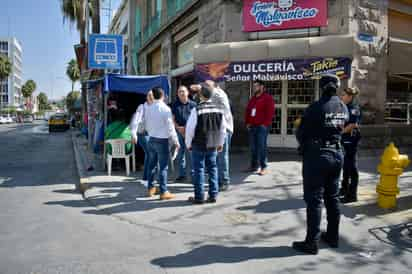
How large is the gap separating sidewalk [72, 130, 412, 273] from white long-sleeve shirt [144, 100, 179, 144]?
3.67 feet

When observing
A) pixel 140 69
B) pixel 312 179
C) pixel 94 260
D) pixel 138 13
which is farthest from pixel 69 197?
pixel 138 13

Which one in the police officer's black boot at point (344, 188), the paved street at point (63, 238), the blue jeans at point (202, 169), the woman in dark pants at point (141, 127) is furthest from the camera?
the woman in dark pants at point (141, 127)

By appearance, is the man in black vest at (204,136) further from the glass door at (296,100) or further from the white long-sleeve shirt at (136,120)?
the glass door at (296,100)

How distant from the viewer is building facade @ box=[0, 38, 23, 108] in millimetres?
115938

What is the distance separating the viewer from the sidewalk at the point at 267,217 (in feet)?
14.0

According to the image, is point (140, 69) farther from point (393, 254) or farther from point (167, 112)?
point (393, 254)

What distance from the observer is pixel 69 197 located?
6.93 meters

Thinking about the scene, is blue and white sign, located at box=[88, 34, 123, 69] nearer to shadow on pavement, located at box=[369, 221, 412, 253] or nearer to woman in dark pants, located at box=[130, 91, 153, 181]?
woman in dark pants, located at box=[130, 91, 153, 181]

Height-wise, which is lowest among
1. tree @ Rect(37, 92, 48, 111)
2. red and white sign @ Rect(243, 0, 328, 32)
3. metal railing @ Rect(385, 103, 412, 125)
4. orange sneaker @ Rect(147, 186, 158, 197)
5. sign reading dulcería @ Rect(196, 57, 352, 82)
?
orange sneaker @ Rect(147, 186, 158, 197)

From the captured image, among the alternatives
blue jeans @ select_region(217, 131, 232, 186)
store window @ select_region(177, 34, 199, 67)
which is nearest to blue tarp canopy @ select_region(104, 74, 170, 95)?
blue jeans @ select_region(217, 131, 232, 186)

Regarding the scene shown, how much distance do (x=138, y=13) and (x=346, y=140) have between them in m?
23.8

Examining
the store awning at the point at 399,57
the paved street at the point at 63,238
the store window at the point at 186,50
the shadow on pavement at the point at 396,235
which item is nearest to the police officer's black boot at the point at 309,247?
the shadow on pavement at the point at 396,235

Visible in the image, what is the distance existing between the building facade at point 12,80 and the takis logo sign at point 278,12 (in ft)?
375

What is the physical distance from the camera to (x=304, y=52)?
980 centimetres
